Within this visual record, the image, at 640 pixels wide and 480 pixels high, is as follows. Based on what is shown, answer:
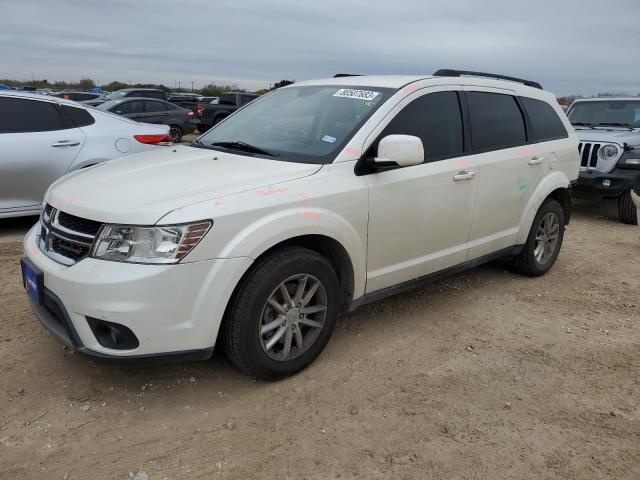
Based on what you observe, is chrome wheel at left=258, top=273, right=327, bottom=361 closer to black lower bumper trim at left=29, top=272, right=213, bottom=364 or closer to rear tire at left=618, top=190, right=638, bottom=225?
black lower bumper trim at left=29, top=272, right=213, bottom=364

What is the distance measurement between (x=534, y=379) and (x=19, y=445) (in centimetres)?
285

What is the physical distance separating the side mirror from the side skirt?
0.90 m

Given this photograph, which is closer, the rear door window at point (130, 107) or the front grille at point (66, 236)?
the front grille at point (66, 236)

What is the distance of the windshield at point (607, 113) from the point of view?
8.69 metres

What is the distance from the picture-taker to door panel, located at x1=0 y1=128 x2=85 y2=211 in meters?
5.54

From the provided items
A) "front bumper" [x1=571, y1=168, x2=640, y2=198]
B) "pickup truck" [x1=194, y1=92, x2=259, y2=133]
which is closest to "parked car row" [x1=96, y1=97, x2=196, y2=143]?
"pickup truck" [x1=194, y1=92, x2=259, y2=133]

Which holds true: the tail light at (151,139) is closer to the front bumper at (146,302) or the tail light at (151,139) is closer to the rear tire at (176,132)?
the front bumper at (146,302)

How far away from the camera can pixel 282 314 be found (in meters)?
3.01

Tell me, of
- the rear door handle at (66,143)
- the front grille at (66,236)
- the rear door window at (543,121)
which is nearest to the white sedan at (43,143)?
the rear door handle at (66,143)

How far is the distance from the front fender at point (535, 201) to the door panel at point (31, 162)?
468cm

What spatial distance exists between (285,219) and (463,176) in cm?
160

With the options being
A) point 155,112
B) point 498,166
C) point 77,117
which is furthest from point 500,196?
point 155,112

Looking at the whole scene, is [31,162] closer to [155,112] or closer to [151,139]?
[151,139]

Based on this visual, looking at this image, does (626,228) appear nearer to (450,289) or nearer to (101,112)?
(450,289)
